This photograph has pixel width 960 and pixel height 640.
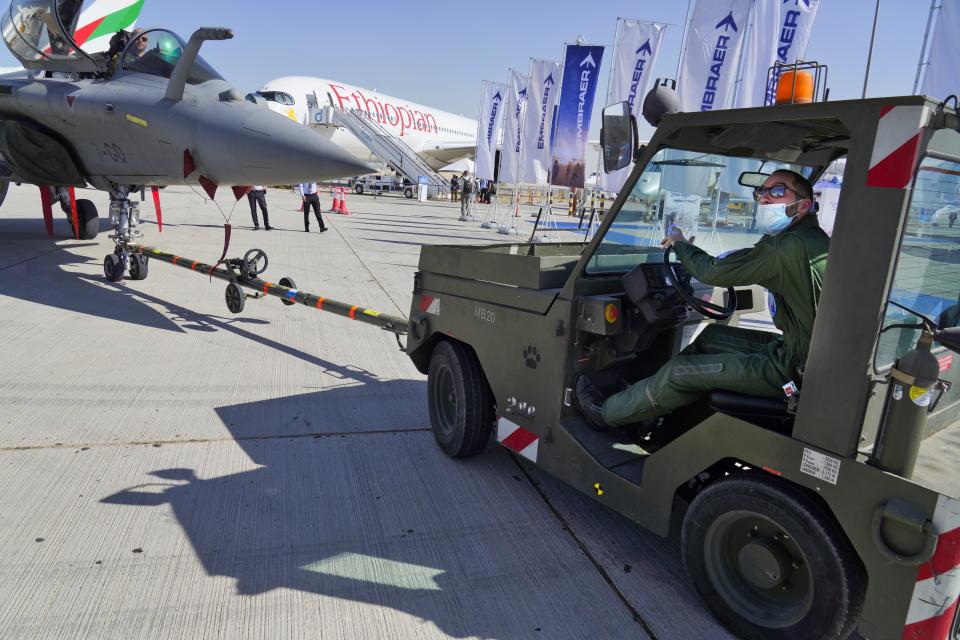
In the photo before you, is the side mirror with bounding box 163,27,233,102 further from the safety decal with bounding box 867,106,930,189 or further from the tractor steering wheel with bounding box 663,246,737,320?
the safety decal with bounding box 867,106,930,189

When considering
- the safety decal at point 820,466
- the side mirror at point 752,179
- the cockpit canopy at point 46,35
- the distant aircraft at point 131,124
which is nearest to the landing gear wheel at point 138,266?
the distant aircraft at point 131,124

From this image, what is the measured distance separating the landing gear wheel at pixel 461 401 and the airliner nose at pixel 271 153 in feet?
10.5

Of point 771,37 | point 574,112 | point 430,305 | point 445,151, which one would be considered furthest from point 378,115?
point 430,305

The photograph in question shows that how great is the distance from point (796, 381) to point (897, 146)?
873mm

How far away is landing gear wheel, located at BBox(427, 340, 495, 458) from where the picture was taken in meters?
3.60

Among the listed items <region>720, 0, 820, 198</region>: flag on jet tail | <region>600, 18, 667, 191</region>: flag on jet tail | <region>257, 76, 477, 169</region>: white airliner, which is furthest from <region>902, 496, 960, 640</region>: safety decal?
<region>257, 76, 477, 169</region>: white airliner

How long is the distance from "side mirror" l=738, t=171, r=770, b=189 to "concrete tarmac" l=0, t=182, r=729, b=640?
1896 millimetres

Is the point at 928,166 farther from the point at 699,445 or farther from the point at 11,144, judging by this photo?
the point at 11,144

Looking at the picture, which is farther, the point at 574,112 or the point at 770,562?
the point at 574,112

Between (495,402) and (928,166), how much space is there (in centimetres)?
240

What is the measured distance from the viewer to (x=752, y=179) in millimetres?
3023

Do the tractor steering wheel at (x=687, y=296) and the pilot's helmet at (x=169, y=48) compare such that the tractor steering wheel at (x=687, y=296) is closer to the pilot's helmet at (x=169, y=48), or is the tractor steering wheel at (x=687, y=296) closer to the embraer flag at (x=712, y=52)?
the pilot's helmet at (x=169, y=48)

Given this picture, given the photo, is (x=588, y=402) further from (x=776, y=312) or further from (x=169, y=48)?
(x=169, y=48)

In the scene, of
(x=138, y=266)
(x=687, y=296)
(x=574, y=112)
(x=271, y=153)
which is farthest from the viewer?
(x=574, y=112)
